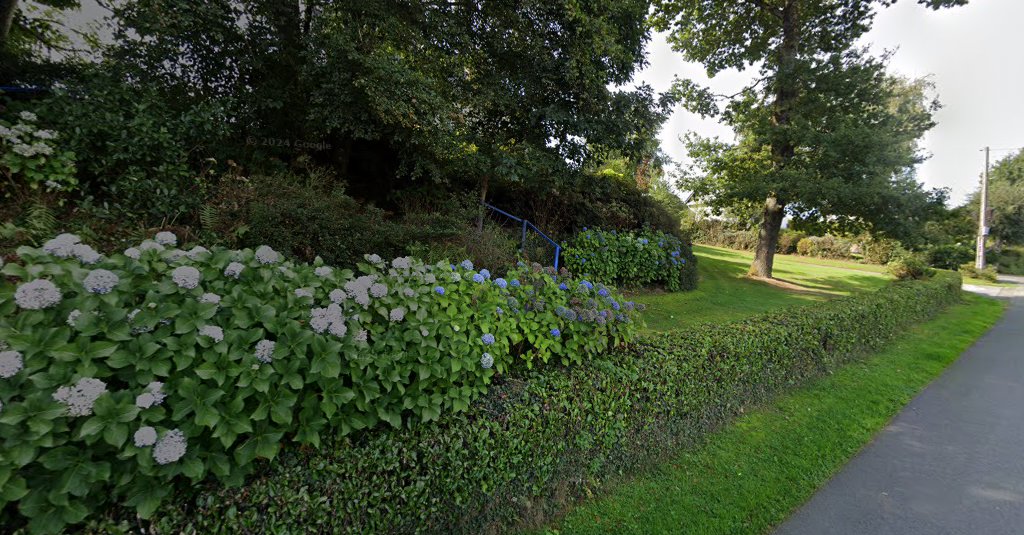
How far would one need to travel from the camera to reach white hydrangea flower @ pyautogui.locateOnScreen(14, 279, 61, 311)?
129 cm

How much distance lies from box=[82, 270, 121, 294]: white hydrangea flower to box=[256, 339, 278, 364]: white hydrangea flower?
0.51 meters

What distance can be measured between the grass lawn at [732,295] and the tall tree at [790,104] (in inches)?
54.0

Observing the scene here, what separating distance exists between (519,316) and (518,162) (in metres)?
4.76

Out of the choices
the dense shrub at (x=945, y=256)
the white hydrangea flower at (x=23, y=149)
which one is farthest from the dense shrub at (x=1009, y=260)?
the white hydrangea flower at (x=23, y=149)

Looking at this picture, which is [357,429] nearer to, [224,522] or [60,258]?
[224,522]

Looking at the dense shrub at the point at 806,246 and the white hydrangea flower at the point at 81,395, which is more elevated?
the dense shrub at the point at 806,246

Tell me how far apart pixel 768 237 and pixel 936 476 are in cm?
1101

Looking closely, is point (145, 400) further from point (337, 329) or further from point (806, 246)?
point (806, 246)

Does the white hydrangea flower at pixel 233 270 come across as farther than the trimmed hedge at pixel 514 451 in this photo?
Yes

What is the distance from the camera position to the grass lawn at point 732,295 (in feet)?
23.7

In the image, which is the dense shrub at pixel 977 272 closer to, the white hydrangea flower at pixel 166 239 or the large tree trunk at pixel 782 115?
the large tree trunk at pixel 782 115

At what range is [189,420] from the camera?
1.37 m

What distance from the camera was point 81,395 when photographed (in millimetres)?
1188

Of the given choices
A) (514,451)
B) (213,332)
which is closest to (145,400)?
(213,332)
